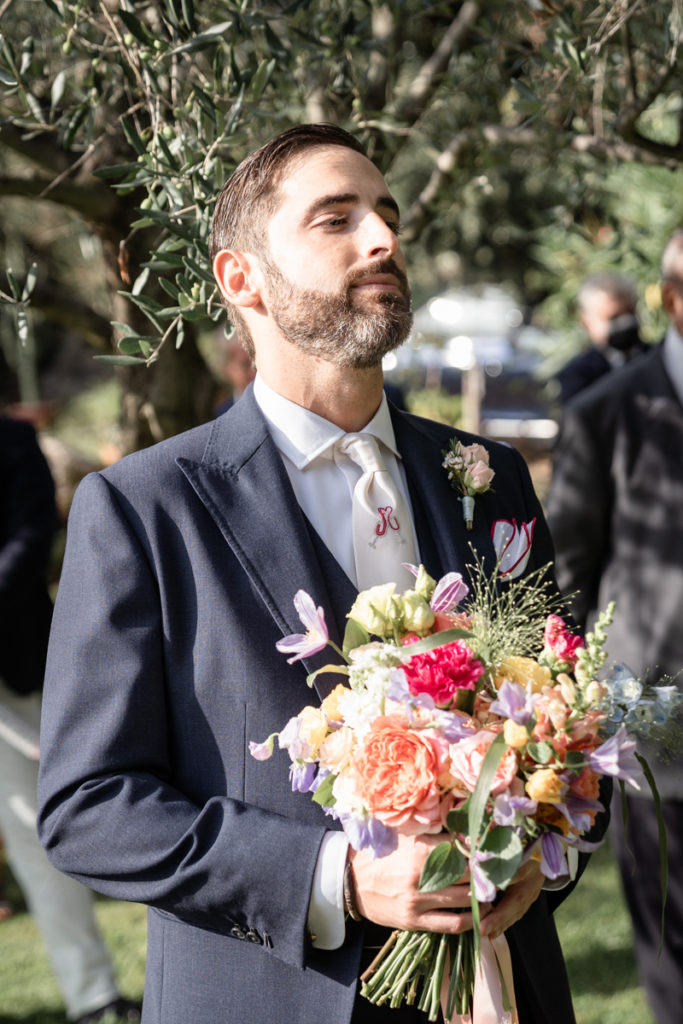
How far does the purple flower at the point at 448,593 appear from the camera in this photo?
1.79 m

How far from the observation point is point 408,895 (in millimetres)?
1670

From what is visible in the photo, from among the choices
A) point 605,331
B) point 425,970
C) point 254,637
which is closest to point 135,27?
point 254,637

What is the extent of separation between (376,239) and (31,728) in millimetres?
3015

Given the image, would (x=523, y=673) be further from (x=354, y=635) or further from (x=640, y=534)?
(x=640, y=534)

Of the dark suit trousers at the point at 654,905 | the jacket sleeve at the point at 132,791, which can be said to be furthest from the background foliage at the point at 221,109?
the dark suit trousers at the point at 654,905

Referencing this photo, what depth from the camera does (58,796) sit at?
6.24ft

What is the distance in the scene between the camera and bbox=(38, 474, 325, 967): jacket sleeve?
1.78m

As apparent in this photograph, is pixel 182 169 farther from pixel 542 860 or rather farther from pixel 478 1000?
pixel 478 1000

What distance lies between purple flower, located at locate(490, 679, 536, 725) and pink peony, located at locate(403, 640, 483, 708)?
0.08 m

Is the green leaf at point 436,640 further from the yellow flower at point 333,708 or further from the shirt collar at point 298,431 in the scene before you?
the shirt collar at point 298,431

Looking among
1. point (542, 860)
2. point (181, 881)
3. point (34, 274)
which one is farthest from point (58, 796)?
point (34, 274)

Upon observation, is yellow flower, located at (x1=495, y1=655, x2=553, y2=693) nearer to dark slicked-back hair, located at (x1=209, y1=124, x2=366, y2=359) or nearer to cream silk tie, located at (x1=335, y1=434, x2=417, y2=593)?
cream silk tie, located at (x1=335, y1=434, x2=417, y2=593)

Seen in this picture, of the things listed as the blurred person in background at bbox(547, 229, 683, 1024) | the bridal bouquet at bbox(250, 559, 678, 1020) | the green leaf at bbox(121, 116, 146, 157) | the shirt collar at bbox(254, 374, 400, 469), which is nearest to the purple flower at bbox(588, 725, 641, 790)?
the bridal bouquet at bbox(250, 559, 678, 1020)

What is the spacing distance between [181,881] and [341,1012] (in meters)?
0.36
